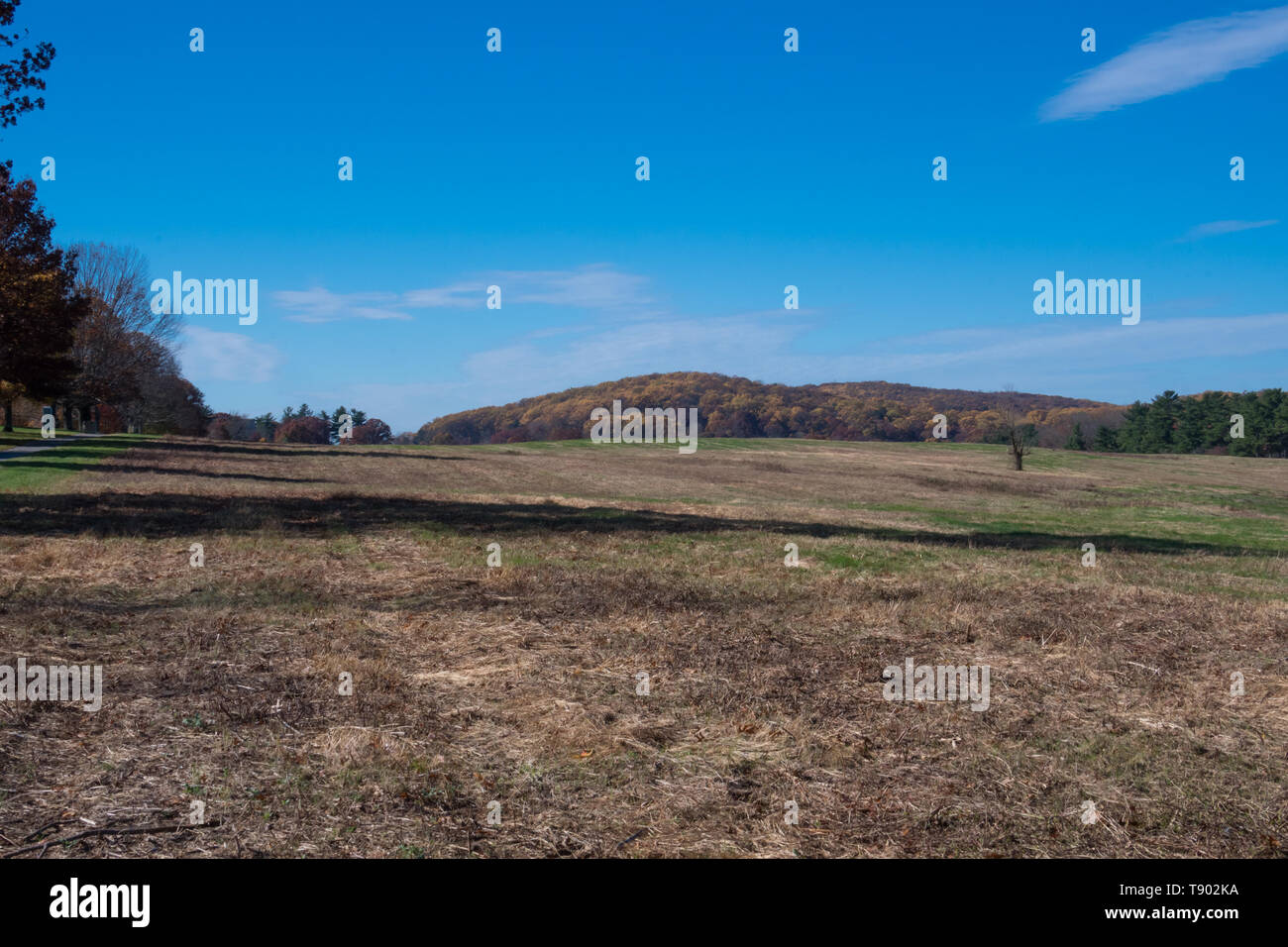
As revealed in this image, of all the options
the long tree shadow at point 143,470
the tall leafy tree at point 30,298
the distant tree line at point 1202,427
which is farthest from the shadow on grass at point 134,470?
the distant tree line at point 1202,427

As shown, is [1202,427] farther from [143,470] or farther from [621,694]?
[621,694]

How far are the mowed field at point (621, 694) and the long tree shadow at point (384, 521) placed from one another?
0.35m

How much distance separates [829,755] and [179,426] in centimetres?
10582

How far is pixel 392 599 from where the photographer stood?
454 inches

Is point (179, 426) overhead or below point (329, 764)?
overhead

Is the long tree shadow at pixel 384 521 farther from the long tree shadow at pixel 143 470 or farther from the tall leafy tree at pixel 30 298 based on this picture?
the long tree shadow at pixel 143 470

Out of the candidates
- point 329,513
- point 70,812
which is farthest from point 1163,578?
point 329,513

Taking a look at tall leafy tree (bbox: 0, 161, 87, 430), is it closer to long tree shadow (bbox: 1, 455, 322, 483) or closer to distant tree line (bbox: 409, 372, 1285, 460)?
long tree shadow (bbox: 1, 455, 322, 483)

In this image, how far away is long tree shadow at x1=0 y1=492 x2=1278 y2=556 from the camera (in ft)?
57.5

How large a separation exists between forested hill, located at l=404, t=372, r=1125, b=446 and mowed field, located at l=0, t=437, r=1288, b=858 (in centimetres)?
9265

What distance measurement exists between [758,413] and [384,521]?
346ft

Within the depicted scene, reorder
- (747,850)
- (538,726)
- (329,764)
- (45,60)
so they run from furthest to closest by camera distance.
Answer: (45,60) < (538,726) < (329,764) < (747,850)

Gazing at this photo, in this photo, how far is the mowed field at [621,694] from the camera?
5.08 metres
